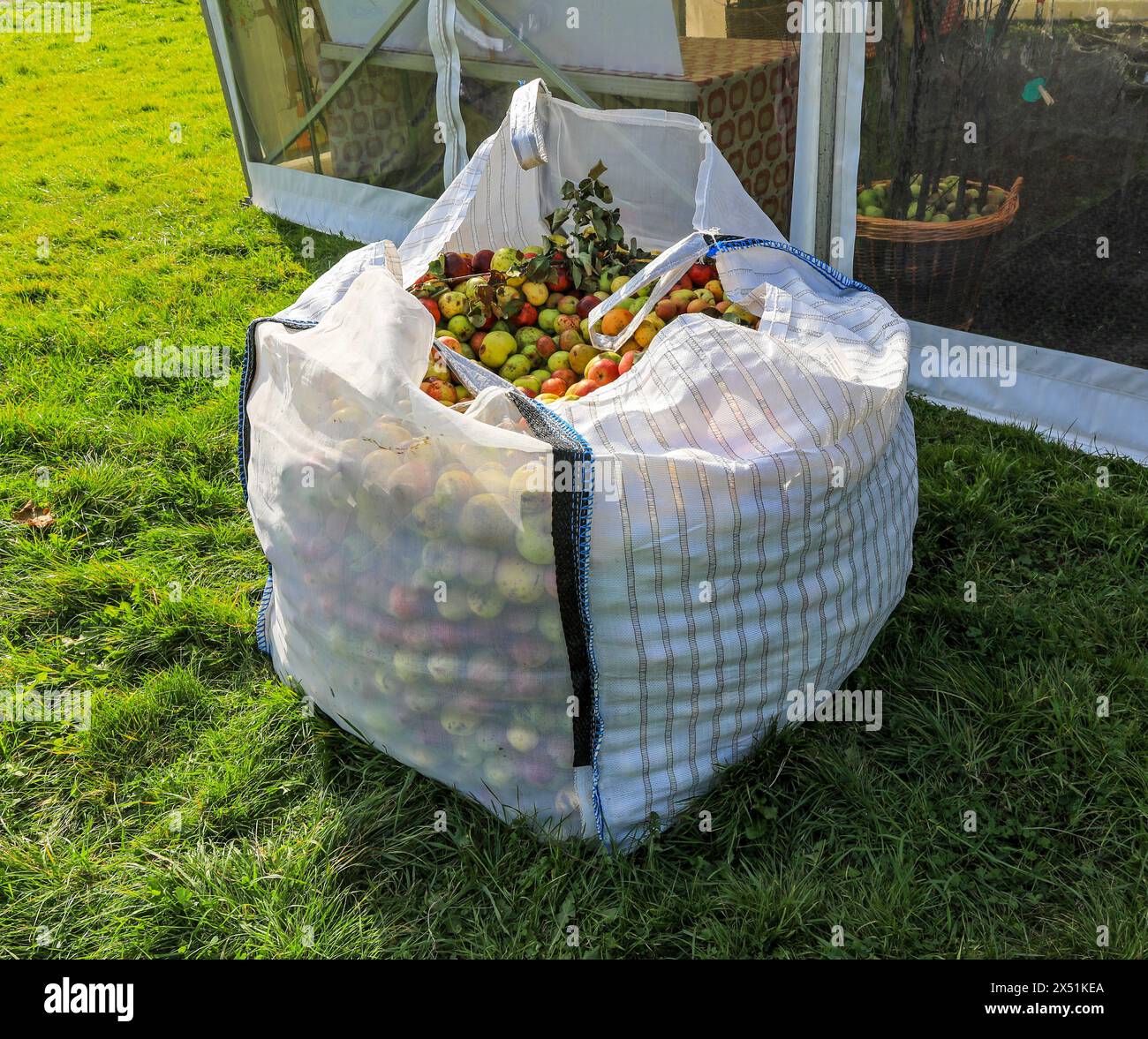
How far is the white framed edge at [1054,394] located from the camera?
3232 millimetres

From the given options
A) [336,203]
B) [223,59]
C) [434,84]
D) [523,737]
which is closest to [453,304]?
[523,737]

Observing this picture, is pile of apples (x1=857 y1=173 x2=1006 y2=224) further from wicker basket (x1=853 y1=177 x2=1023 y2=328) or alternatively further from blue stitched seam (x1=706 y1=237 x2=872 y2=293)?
blue stitched seam (x1=706 y1=237 x2=872 y2=293)

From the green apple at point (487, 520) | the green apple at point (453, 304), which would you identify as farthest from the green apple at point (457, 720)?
the green apple at point (453, 304)

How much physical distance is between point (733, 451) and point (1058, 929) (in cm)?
107

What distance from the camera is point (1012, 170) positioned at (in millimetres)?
3225

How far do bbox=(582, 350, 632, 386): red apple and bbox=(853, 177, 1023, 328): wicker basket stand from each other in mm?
1614

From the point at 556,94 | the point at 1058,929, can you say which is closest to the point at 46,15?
the point at 556,94

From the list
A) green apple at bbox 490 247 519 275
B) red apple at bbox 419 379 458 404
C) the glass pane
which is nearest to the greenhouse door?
the glass pane

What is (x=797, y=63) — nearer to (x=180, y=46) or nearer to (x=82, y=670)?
(x=82, y=670)

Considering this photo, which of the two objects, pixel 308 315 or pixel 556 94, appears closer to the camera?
pixel 308 315

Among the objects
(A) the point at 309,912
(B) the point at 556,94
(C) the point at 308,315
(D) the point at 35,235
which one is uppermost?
(B) the point at 556,94

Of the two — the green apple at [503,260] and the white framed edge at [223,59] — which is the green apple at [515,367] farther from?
the white framed edge at [223,59]

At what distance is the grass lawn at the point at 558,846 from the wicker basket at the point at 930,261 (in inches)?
14.7

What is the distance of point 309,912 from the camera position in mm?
1914
